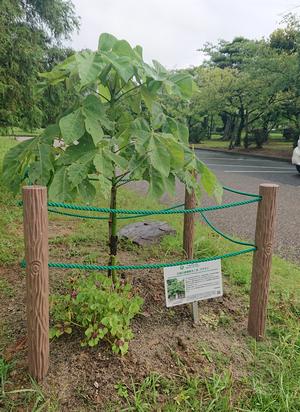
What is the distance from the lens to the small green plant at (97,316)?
180 cm

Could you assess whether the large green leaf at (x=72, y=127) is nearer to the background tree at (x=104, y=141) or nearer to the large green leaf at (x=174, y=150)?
the background tree at (x=104, y=141)

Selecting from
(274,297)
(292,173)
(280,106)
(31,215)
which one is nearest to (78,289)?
(31,215)

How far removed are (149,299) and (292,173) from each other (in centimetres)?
880

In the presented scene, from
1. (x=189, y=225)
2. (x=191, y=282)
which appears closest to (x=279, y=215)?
(x=189, y=225)

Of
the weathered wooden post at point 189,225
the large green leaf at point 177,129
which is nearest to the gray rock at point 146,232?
the weathered wooden post at point 189,225

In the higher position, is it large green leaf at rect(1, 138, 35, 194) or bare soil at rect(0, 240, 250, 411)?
large green leaf at rect(1, 138, 35, 194)

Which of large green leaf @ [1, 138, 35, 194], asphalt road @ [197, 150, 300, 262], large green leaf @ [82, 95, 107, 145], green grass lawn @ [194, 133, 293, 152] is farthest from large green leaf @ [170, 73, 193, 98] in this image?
green grass lawn @ [194, 133, 293, 152]

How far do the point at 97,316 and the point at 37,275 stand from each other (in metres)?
0.46

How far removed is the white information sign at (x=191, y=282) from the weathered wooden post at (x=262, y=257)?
0.74 ft

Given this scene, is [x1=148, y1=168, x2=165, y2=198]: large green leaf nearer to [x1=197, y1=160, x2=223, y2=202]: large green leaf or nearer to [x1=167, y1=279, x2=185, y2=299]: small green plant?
[x1=197, y1=160, x2=223, y2=202]: large green leaf

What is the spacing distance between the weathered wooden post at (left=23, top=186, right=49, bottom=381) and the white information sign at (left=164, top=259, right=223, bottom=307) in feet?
2.23

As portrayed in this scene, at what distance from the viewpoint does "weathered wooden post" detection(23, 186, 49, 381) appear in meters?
1.50

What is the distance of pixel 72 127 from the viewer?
1.49 m

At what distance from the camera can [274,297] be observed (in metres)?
2.66
